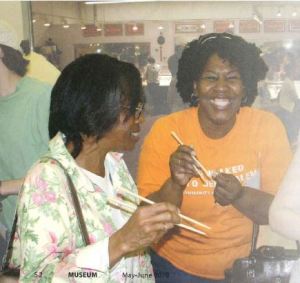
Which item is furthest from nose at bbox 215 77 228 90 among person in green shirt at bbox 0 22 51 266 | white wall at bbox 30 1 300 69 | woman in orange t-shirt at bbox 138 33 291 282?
person in green shirt at bbox 0 22 51 266

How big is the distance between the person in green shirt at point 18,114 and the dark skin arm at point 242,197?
0.42 m

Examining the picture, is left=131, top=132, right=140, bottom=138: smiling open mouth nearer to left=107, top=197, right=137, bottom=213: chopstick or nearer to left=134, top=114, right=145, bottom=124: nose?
left=134, top=114, right=145, bottom=124: nose

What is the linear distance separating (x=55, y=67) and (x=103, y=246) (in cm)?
49

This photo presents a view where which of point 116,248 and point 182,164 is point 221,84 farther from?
point 116,248

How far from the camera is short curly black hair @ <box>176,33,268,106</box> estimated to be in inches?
34.9

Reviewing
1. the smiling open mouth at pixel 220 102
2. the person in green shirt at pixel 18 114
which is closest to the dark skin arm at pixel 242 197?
the smiling open mouth at pixel 220 102

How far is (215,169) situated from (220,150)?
0.04m

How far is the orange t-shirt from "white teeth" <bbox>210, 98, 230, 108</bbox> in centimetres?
3

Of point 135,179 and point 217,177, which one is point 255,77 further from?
point 135,179

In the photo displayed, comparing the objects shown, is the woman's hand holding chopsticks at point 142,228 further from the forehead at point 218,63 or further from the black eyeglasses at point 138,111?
the forehead at point 218,63

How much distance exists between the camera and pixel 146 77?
98 cm

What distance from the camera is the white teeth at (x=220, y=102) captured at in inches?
35.3

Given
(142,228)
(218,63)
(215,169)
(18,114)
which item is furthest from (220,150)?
(18,114)

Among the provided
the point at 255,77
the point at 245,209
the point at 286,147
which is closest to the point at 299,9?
the point at 255,77
